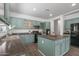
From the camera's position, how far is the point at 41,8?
1.66 m

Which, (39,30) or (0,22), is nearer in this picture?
(0,22)

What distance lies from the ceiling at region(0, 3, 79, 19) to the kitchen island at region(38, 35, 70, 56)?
1.34ft

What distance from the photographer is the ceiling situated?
5.31 feet

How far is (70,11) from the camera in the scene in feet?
5.21

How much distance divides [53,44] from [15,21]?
2.60 ft

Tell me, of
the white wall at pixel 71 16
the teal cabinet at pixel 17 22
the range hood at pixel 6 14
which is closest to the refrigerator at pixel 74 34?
the white wall at pixel 71 16

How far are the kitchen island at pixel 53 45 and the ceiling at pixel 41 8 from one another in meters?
0.41

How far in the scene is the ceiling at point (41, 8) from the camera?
5.31 feet

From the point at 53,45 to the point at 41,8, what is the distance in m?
0.70

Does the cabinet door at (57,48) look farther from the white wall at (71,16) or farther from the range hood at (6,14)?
the range hood at (6,14)

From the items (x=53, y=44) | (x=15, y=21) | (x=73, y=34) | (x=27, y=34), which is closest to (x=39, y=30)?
(x=27, y=34)

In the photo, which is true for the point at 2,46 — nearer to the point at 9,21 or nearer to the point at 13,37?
the point at 13,37

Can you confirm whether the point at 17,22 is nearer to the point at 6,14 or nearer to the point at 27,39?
the point at 6,14

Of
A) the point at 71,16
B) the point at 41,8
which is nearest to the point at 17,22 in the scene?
the point at 41,8
